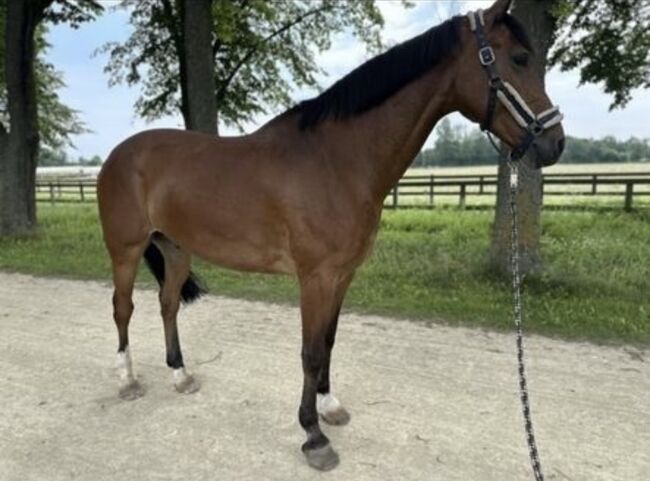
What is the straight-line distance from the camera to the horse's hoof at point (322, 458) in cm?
276

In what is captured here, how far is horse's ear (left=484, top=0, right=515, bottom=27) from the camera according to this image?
8.11 ft

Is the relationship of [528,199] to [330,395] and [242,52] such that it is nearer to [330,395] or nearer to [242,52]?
[330,395]

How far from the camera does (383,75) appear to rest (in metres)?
2.79

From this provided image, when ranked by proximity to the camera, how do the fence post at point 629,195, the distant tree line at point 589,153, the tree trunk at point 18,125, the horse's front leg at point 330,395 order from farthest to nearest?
1. the distant tree line at point 589,153
2. the fence post at point 629,195
3. the tree trunk at point 18,125
4. the horse's front leg at point 330,395

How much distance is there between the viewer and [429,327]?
4902 mm

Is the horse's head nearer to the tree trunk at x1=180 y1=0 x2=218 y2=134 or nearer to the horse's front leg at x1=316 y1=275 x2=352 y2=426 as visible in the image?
the horse's front leg at x1=316 y1=275 x2=352 y2=426

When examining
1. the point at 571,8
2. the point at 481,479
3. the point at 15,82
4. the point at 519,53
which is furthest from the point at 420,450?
the point at 15,82

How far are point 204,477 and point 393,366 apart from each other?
1771 mm

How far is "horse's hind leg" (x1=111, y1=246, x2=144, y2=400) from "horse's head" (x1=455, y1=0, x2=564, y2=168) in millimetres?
2525

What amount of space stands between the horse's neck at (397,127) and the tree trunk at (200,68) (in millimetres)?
6303

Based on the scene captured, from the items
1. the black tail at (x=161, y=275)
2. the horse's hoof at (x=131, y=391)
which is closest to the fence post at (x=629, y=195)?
the black tail at (x=161, y=275)

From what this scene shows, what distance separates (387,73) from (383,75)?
2 cm

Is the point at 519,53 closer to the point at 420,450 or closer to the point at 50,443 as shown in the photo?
the point at 420,450

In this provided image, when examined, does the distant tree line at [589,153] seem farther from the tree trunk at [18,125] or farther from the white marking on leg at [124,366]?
the white marking on leg at [124,366]
